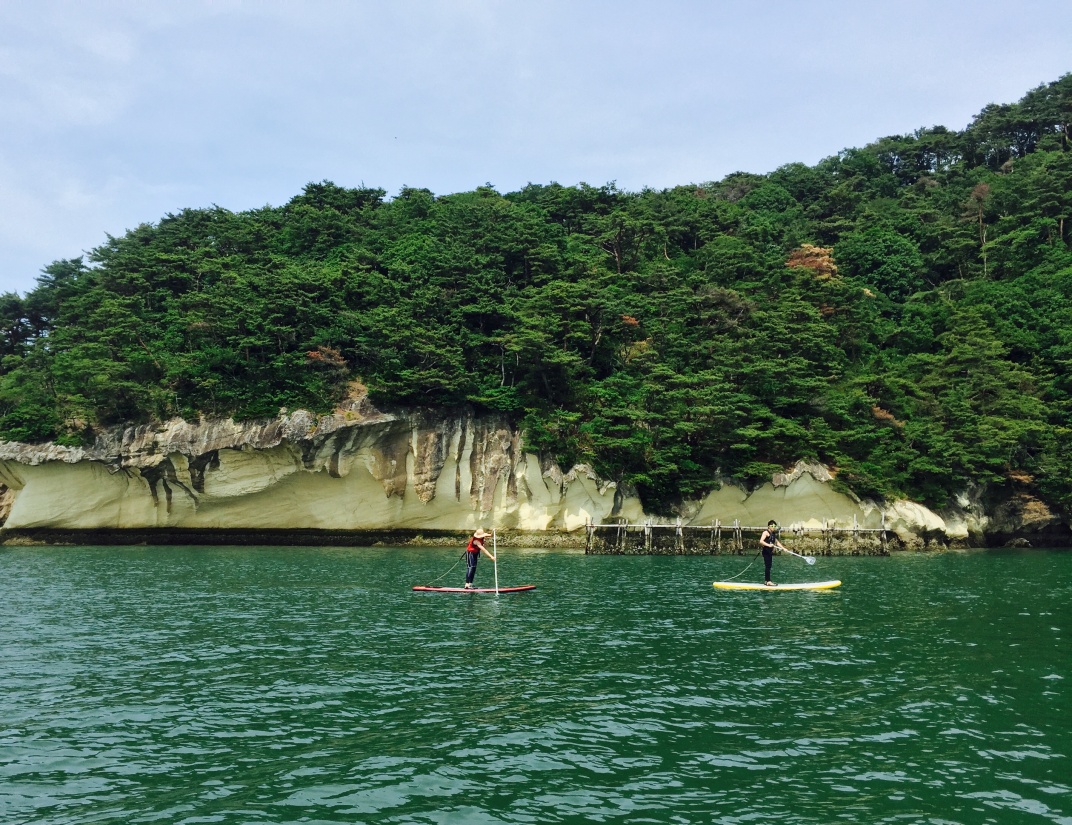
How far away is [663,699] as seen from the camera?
1233cm

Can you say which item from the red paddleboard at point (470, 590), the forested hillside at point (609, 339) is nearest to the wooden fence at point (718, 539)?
the forested hillside at point (609, 339)

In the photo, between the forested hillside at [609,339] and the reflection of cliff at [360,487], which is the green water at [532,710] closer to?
the reflection of cliff at [360,487]

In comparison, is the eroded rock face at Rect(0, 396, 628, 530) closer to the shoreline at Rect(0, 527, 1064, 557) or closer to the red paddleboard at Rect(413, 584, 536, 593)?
the shoreline at Rect(0, 527, 1064, 557)

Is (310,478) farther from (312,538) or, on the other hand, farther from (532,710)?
(532,710)

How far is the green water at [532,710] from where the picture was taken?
837cm

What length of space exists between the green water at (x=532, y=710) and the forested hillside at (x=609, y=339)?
25.1m

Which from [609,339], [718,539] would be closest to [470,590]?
[718,539]

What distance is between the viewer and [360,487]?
49.3 metres

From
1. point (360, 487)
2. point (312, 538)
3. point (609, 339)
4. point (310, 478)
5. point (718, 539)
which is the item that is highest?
point (609, 339)

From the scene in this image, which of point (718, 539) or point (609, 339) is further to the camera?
point (609, 339)

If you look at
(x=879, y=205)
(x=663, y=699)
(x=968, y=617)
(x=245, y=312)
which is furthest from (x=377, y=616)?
(x=879, y=205)

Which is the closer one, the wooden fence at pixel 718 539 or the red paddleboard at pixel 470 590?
the red paddleboard at pixel 470 590

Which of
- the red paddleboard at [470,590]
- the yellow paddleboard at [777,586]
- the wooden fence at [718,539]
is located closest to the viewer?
the red paddleboard at [470,590]

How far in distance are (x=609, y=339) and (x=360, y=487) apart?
793 inches
